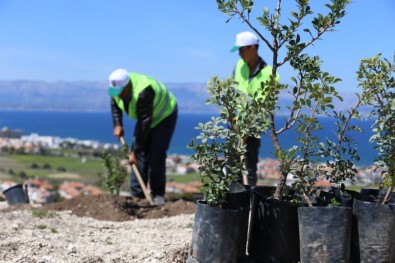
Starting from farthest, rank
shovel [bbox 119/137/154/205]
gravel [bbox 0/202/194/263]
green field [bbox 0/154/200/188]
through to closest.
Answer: green field [bbox 0/154/200/188], shovel [bbox 119/137/154/205], gravel [bbox 0/202/194/263]

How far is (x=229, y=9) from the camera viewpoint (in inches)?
132

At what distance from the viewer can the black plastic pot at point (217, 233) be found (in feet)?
10.5

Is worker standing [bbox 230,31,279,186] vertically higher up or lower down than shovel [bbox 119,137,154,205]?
higher up

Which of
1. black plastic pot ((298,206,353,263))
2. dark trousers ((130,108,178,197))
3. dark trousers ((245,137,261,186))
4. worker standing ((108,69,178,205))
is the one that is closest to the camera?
black plastic pot ((298,206,353,263))

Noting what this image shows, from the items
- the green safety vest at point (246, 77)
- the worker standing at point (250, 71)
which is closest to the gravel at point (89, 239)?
the worker standing at point (250, 71)

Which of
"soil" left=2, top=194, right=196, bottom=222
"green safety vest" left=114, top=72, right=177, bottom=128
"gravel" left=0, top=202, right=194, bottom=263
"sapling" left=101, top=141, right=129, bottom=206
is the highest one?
"green safety vest" left=114, top=72, right=177, bottom=128

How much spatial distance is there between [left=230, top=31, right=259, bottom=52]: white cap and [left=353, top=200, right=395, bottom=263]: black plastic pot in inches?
119

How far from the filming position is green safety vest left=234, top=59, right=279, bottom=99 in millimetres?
5984

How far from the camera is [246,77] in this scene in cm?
619

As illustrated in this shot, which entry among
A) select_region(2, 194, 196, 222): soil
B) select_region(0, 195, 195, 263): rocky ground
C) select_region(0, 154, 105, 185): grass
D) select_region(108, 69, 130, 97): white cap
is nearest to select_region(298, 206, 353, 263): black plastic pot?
select_region(0, 195, 195, 263): rocky ground

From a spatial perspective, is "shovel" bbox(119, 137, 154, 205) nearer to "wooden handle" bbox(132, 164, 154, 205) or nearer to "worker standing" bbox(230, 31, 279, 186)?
"wooden handle" bbox(132, 164, 154, 205)

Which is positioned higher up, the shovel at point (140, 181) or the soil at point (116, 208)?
the shovel at point (140, 181)

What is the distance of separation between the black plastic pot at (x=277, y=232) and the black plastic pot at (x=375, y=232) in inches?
15.1

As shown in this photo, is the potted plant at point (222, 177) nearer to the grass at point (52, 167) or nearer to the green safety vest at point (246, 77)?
the green safety vest at point (246, 77)
